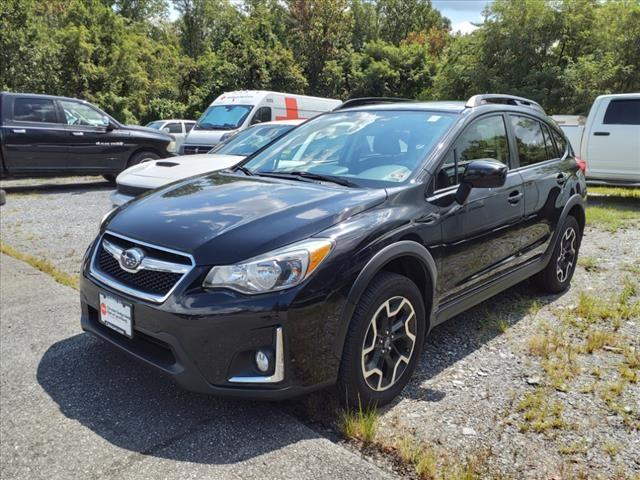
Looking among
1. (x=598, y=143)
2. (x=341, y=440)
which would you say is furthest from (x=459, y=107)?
(x=598, y=143)

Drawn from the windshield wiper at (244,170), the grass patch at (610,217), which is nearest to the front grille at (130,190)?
the windshield wiper at (244,170)

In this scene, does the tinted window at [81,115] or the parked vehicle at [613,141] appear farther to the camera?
the tinted window at [81,115]

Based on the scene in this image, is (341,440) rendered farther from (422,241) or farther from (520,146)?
(520,146)

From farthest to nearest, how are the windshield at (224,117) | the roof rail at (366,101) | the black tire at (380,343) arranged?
the windshield at (224,117) < the roof rail at (366,101) < the black tire at (380,343)

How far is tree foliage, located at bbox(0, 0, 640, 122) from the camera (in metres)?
20.4

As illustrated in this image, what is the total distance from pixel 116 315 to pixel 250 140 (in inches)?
208

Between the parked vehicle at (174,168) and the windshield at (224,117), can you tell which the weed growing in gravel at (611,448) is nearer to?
the parked vehicle at (174,168)

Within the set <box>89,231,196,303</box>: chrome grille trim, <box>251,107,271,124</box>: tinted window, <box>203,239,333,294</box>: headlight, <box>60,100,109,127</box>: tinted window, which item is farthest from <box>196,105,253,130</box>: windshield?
<box>203,239,333,294</box>: headlight

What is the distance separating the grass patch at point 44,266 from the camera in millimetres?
4967

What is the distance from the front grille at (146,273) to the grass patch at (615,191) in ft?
35.3

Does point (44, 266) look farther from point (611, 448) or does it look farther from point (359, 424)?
point (611, 448)

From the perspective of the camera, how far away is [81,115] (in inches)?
439

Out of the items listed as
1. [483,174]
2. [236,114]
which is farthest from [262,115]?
[483,174]

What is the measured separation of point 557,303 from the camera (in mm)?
4641
